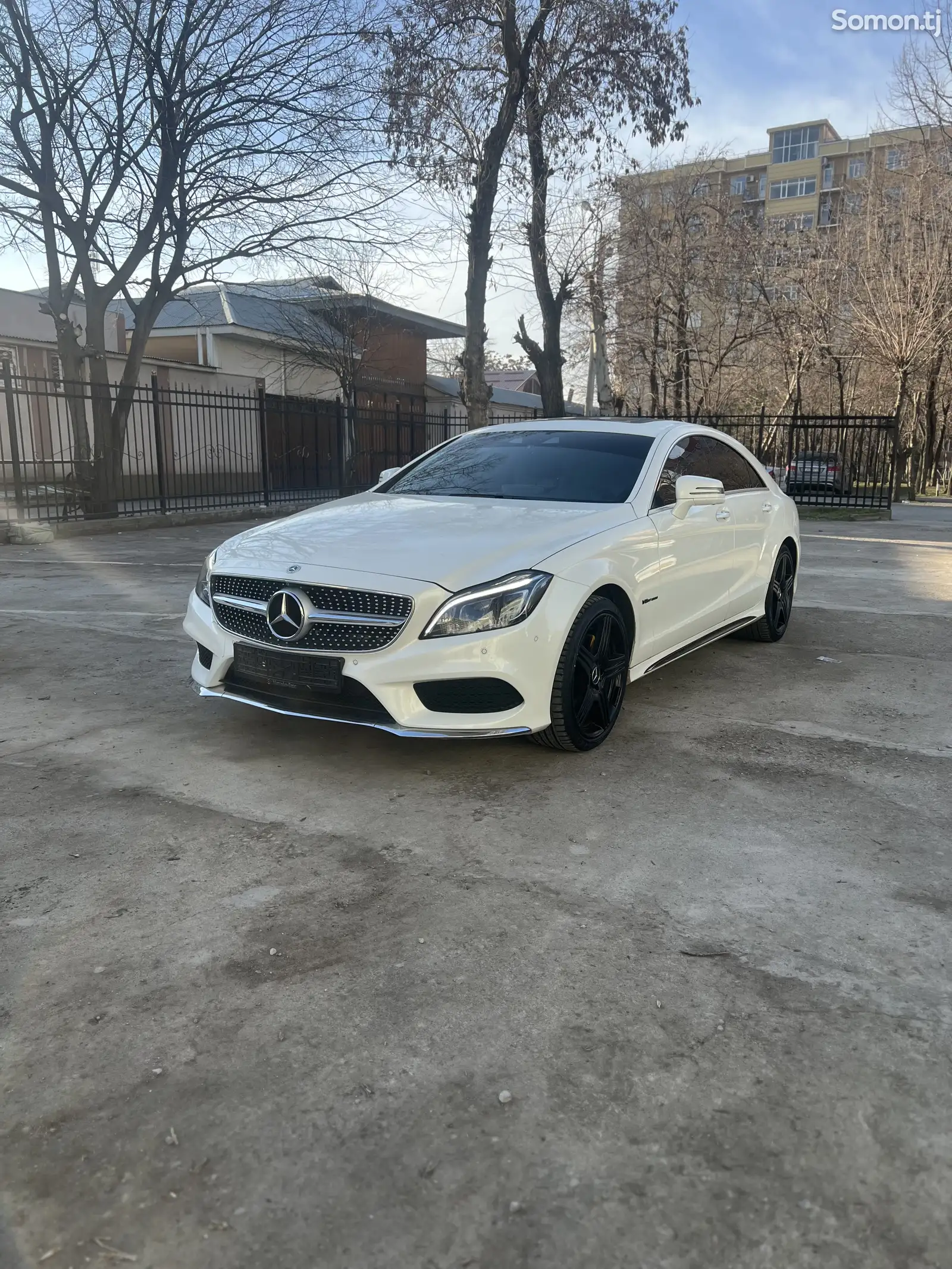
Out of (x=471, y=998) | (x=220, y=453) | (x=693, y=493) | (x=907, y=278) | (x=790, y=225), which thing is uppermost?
(x=790, y=225)

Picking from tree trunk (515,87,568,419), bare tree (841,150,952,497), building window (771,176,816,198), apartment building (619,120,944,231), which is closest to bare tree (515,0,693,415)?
tree trunk (515,87,568,419)

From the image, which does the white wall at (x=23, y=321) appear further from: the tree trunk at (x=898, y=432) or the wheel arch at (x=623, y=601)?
the wheel arch at (x=623, y=601)

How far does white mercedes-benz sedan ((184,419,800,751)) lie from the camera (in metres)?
3.78

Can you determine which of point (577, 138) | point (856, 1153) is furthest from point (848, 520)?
point (856, 1153)

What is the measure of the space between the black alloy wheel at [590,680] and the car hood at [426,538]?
14.1 inches

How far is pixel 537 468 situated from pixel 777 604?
2.43 metres

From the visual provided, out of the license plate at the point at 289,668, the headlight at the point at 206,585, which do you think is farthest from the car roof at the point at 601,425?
the license plate at the point at 289,668

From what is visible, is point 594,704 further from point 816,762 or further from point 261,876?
point 261,876

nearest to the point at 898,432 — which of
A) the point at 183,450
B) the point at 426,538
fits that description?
the point at 183,450

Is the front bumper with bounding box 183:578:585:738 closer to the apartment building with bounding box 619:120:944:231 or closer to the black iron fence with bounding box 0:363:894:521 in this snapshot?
the black iron fence with bounding box 0:363:894:521

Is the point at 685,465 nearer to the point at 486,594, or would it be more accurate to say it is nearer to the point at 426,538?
the point at 426,538

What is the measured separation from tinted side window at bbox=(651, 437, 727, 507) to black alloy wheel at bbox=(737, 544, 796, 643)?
3.53 ft

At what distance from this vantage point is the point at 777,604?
6.77 meters

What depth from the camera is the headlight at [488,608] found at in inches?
148
